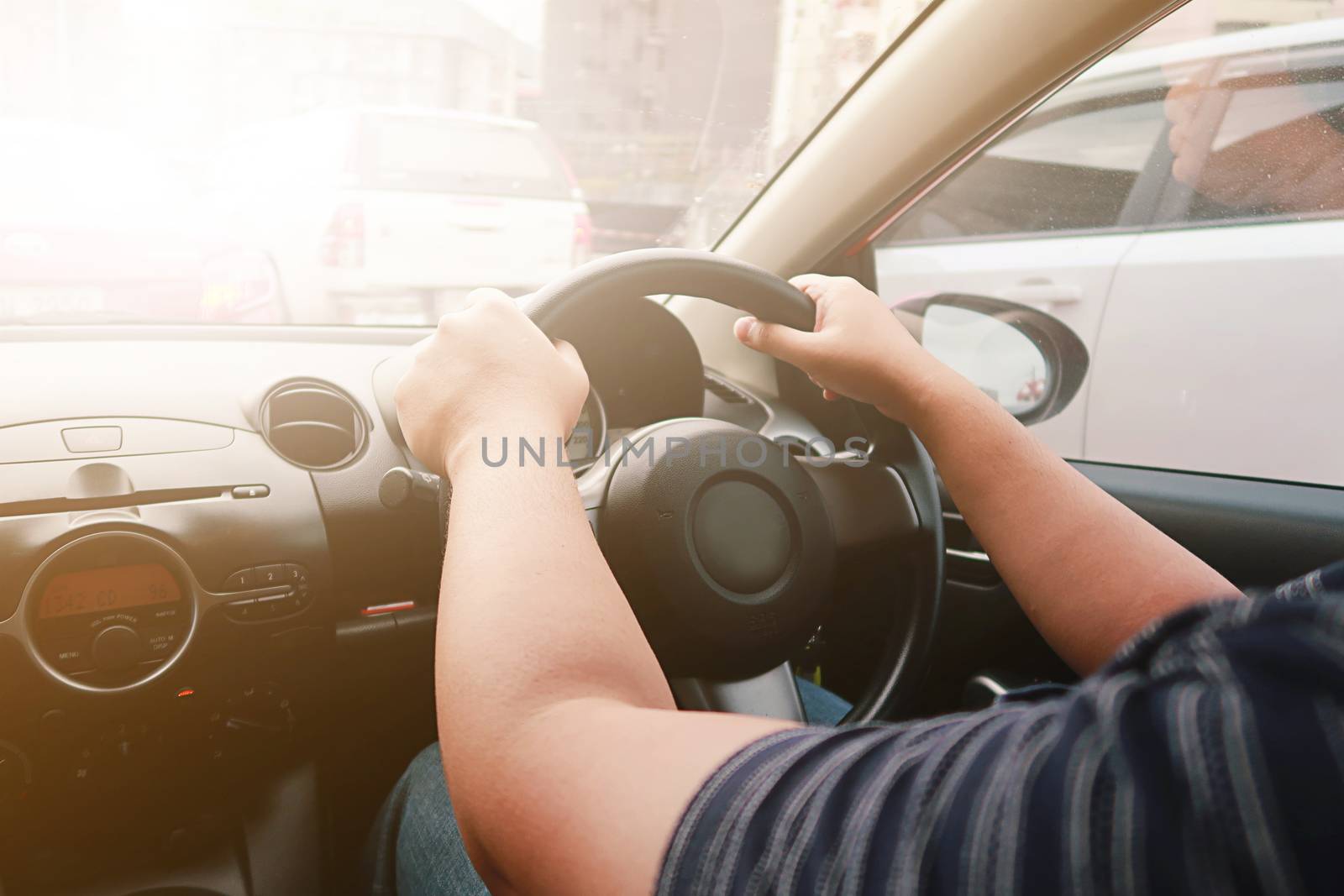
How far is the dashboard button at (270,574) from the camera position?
1392 millimetres

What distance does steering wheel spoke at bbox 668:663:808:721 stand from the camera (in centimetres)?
137

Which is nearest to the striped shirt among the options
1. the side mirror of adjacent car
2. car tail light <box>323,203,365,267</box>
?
the side mirror of adjacent car

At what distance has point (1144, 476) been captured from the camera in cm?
189

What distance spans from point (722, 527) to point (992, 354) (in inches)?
49.1

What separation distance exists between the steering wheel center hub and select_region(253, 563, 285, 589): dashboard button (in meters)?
0.53

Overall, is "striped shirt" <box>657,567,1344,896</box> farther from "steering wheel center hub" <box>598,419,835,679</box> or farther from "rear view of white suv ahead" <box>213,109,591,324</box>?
"rear view of white suv ahead" <box>213,109,591,324</box>

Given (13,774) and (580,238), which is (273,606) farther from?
(580,238)

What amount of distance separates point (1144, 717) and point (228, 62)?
7.69ft

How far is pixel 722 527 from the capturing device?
49.4 inches

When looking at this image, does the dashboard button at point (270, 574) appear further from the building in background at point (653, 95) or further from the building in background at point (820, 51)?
the building in background at point (820, 51)

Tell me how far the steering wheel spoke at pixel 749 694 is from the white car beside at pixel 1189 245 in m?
0.90

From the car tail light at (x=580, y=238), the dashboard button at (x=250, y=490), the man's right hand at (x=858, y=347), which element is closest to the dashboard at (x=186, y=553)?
the dashboard button at (x=250, y=490)

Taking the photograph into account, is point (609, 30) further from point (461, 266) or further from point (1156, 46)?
point (461, 266)

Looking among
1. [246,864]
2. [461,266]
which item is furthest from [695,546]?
[461,266]
